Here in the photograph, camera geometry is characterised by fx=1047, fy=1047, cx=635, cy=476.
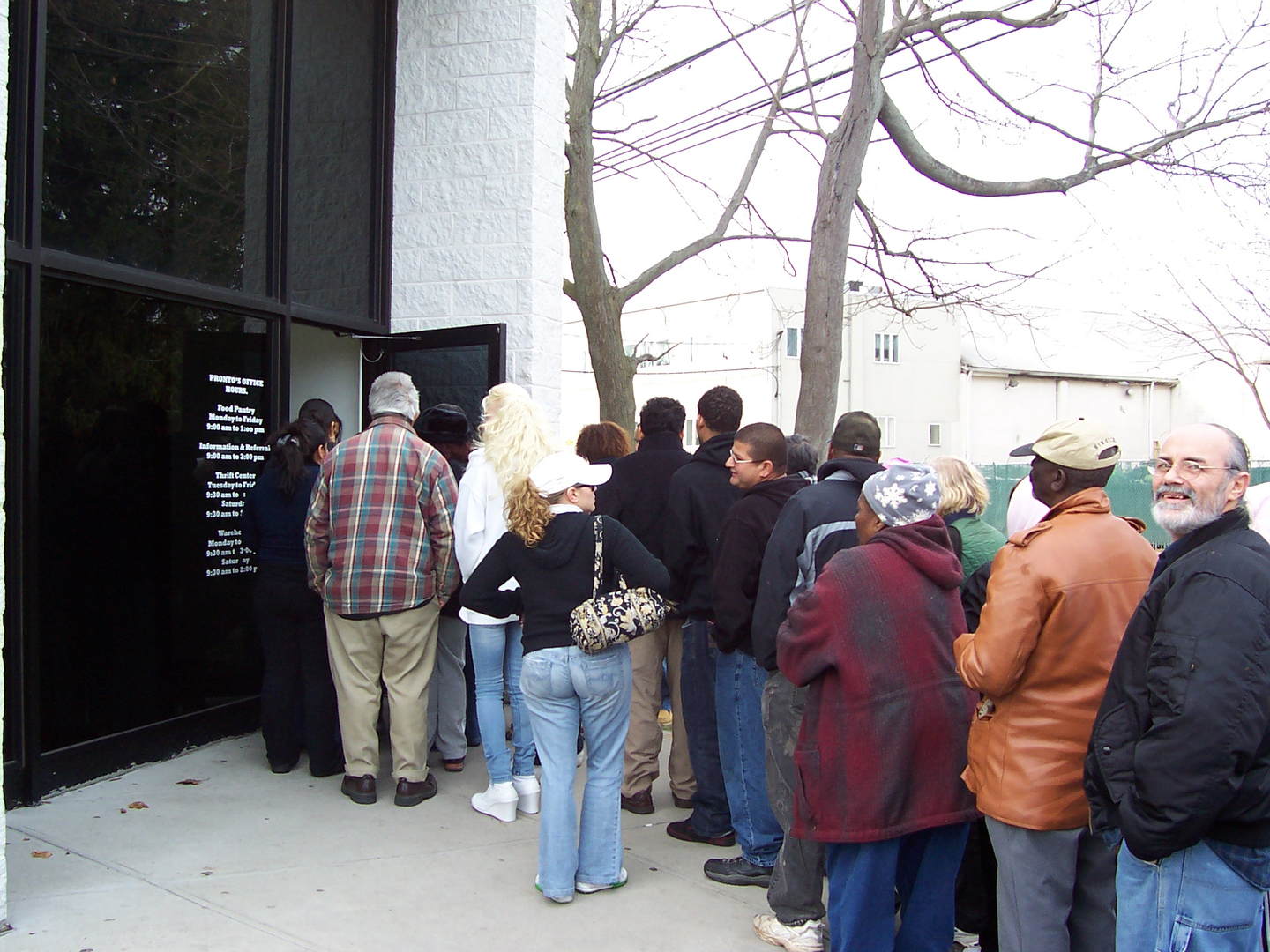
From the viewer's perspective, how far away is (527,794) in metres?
5.27

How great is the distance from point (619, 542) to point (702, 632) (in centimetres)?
98

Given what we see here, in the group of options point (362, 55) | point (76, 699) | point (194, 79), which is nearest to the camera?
point (76, 699)

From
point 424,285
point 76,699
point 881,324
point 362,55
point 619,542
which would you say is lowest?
point 76,699

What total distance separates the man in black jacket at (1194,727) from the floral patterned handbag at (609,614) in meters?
1.76

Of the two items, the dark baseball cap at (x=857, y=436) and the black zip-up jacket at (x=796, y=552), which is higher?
the dark baseball cap at (x=857, y=436)

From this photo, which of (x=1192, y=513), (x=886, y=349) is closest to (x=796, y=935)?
(x=1192, y=513)

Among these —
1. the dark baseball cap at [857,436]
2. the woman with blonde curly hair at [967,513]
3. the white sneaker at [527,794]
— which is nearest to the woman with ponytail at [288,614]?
the white sneaker at [527,794]

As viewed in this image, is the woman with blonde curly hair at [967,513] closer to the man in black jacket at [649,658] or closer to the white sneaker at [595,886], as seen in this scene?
the man in black jacket at [649,658]

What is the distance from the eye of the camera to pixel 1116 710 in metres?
2.68

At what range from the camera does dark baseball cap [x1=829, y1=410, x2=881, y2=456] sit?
15.6ft

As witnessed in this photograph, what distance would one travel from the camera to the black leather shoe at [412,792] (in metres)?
5.27

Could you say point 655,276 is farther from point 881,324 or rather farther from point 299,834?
point 881,324

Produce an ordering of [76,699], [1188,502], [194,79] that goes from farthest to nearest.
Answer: [194,79] < [76,699] < [1188,502]

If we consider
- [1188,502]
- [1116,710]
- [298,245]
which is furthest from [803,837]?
[298,245]
